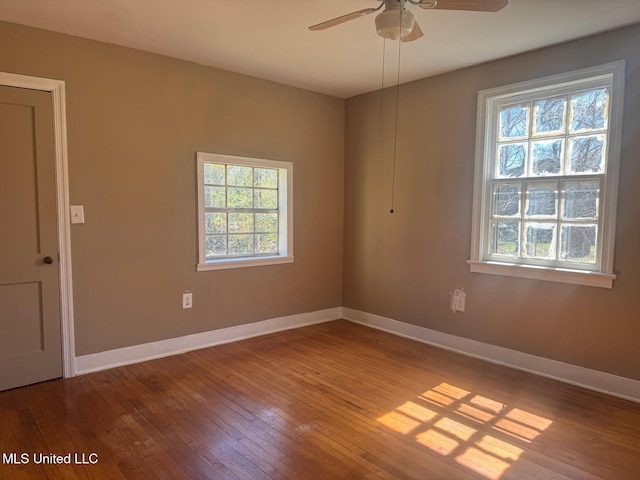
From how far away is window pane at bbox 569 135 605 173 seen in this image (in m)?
2.97

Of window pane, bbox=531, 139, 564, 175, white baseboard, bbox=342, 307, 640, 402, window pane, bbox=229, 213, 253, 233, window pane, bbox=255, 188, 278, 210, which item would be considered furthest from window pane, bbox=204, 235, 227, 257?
window pane, bbox=531, 139, 564, 175

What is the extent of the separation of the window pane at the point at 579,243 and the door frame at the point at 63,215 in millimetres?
3740

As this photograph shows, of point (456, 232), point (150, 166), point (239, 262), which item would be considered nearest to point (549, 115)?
point (456, 232)

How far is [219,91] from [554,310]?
337cm

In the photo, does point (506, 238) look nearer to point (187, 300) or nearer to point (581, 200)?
point (581, 200)

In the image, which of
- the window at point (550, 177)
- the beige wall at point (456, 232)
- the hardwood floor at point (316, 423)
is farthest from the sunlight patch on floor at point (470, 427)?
the window at point (550, 177)

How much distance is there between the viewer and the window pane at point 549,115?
10.4 ft

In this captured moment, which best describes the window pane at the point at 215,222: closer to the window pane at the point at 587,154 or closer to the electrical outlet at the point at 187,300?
the electrical outlet at the point at 187,300

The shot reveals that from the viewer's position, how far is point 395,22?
2078 millimetres

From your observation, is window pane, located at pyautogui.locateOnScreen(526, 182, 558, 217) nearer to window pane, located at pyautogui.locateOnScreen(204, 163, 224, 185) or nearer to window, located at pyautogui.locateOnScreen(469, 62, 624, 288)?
window, located at pyautogui.locateOnScreen(469, 62, 624, 288)

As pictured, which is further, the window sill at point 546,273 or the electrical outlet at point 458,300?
the electrical outlet at point 458,300

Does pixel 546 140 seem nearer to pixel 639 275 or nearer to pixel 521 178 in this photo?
pixel 521 178

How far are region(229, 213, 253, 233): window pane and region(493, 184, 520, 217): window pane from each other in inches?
90.3

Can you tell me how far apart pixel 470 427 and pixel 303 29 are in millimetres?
2814
